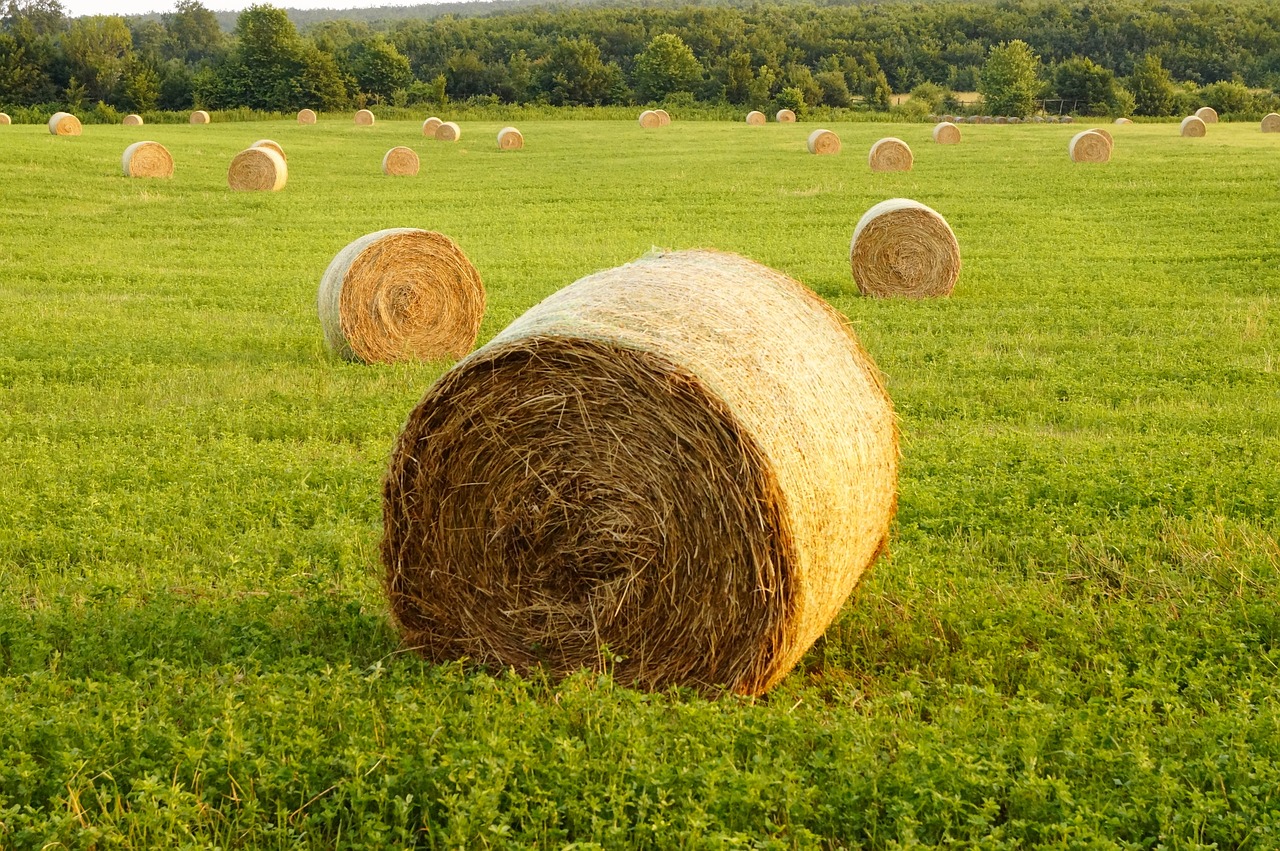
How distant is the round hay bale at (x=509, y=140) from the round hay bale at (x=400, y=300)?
34479mm

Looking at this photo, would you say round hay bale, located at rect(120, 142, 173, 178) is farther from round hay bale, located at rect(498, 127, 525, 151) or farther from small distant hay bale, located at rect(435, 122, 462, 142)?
small distant hay bale, located at rect(435, 122, 462, 142)

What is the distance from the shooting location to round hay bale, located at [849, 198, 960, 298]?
56.7ft

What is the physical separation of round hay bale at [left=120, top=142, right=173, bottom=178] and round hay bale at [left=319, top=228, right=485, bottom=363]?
73.2 feet

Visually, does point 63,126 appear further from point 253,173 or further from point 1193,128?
point 1193,128

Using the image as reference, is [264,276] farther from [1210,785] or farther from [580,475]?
[1210,785]

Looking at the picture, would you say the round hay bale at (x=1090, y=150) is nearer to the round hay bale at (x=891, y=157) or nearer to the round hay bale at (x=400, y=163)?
the round hay bale at (x=891, y=157)

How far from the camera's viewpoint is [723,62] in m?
81.2

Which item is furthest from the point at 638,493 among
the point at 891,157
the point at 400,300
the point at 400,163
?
the point at 400,163

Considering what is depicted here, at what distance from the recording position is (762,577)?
5422 mm

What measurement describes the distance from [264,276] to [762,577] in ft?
51.0

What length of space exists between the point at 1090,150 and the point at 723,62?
4713 cm

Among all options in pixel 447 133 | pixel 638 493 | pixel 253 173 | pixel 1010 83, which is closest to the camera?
pixel 638 493

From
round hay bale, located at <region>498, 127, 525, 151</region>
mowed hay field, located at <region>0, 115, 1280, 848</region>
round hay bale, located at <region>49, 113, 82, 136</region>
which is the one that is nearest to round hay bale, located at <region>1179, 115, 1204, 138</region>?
round hay bale, located at <region>498, 127, 525, 151</region>

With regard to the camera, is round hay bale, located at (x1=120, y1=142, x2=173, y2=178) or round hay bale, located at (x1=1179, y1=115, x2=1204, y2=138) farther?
round hay bale, located at (x1=1179, y1=115, x2=1204, y2=138)
